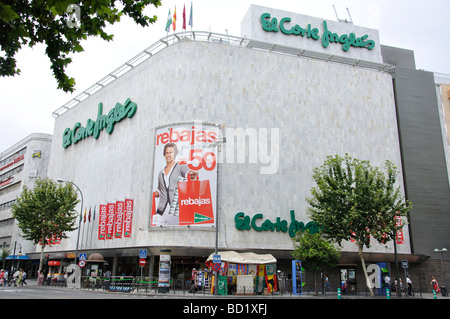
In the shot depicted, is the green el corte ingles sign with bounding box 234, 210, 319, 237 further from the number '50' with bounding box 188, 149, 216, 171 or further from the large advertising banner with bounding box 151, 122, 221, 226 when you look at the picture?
the number '50' with bounding box 188, 149, 216, 171

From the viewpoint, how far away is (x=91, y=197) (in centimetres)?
5088

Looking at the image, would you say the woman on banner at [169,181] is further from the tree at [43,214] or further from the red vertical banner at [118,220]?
the tree at [43,214]

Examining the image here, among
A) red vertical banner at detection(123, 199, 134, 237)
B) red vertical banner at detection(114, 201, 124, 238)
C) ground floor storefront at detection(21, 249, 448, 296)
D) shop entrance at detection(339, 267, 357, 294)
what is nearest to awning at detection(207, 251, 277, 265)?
ground floor storefront at detection(21, 249, 448, 296)

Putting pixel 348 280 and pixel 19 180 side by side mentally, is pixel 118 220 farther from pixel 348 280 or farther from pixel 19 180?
pixel 19 180

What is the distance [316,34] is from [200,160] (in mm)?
24043

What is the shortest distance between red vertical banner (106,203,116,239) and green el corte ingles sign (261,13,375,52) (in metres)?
28.2

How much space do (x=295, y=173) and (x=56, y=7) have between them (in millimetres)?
39489

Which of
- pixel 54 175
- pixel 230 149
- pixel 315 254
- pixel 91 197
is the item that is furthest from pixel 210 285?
pixel 54 175

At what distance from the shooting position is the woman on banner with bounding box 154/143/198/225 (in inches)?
1531

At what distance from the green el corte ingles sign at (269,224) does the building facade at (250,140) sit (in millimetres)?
113

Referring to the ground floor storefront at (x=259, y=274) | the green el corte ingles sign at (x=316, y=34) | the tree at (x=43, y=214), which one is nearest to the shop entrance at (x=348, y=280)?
the ground floor storefront at (x=259, y=274)

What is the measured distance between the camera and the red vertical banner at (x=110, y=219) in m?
44.4

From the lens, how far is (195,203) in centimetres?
3859
